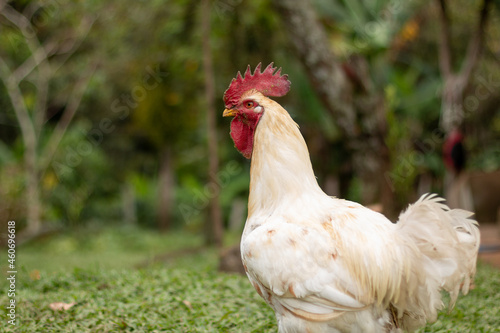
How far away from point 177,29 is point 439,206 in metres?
8.36

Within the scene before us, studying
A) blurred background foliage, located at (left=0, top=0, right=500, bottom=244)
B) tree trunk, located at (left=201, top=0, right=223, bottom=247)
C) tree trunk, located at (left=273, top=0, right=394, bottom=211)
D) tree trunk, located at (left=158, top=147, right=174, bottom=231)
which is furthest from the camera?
tree trunk, located at (left=158, top=147, right=174, bottom=231)

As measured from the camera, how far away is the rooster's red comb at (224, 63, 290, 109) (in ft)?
12.0

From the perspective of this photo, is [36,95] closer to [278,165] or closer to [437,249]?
[278,165]

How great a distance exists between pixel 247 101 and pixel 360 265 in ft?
4.21

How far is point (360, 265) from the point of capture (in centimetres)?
312

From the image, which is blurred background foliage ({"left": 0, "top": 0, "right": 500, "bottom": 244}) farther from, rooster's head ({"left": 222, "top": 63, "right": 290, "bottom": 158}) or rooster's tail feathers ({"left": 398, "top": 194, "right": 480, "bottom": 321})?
rooster's tail feathers ({"left": 398, "top": 194, "right": 480, "bottom": 321})

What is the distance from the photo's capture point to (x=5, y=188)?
38.3 feet

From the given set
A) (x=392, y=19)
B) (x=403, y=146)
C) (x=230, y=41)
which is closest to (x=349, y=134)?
(x=403, y=146)

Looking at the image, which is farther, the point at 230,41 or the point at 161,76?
the point at 161,76

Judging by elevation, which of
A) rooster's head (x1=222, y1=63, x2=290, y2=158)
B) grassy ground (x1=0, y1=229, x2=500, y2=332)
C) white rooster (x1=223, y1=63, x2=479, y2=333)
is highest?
rooster's head (x1=222, y1=63, x2=290, y2=158)

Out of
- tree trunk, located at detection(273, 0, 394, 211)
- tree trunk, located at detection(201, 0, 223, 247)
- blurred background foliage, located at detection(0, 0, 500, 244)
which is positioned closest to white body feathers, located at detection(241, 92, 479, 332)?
tree trunk, located at detection(273, 0, 394, 211)

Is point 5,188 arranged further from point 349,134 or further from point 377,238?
point 377,238

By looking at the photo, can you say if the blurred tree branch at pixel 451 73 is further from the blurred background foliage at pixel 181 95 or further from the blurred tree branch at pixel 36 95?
the blurred tree branch at pixel 36 95

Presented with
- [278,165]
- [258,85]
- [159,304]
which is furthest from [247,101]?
[159,304]
